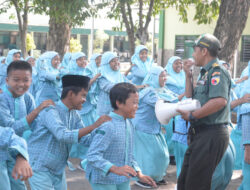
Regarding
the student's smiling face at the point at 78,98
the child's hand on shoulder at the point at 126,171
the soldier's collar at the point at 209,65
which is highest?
the soldier's collar at the point at 209,65

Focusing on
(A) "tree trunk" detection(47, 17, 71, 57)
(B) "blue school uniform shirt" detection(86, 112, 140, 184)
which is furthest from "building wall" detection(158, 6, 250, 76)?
(B) "blue school uniform shirt" detection(86, 112, 140, 184)

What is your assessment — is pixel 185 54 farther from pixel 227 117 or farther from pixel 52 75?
pixel 227 117

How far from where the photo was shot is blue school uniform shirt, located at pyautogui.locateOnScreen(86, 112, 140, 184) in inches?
132

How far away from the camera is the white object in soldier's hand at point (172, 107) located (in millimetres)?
3625

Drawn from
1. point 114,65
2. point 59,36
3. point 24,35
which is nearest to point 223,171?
point 114,65

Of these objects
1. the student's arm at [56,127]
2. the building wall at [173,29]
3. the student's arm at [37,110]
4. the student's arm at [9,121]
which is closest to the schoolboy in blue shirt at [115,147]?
the student's arm at [56,127]

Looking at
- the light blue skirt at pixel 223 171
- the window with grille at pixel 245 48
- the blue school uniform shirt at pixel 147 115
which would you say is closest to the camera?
the light blue skirt at pixel 223 171

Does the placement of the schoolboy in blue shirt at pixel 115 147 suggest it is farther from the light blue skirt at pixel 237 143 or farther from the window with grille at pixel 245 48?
the window with grille at pixel 245 48

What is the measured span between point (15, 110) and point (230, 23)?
23.0ft

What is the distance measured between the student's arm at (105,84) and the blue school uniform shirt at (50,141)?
3728mm

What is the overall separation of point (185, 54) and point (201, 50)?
1672cm

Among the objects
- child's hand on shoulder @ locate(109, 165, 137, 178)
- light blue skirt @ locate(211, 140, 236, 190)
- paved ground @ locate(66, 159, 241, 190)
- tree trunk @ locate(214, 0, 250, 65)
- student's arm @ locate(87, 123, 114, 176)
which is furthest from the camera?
tree trunk @ locate(214, 0, 250, 65)

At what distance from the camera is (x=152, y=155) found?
5.92 m

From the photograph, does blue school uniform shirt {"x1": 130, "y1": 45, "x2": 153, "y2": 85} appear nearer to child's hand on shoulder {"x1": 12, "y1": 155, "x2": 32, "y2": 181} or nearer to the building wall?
child's hand on shoulder {"x1": 12, "y1": 155, "x2": 32, "y2": 181}
